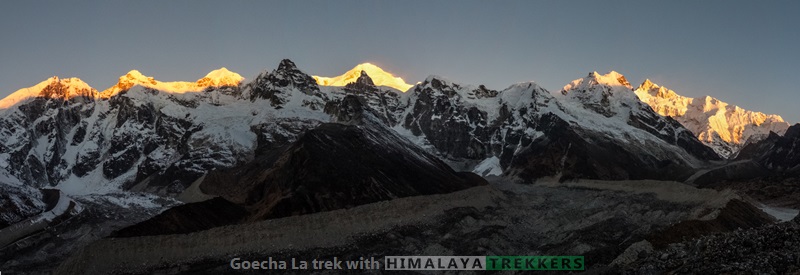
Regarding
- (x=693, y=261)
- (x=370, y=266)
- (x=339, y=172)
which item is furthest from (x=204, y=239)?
(x=693, y=261)

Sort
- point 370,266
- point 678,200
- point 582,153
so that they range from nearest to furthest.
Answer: point 370,266 < point 678,200 < point 582,153

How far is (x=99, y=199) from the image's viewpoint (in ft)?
443

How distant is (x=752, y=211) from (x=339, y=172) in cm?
6038

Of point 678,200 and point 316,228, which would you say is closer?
point 316,228

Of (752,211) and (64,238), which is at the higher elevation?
(752,211)

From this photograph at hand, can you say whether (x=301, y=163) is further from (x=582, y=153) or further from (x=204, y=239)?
(x=582, y=153)

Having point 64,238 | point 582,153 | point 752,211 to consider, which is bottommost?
point 64,238

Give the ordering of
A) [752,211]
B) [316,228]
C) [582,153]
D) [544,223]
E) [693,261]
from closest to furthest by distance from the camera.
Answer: [693,261] → [752,211] → [316,228] → [544,223] → [582,153]

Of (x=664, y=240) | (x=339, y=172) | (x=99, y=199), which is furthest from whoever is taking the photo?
(x=99, y=199)

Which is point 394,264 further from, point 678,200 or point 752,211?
point 678,200

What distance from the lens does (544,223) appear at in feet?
295

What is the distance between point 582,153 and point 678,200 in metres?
96.2

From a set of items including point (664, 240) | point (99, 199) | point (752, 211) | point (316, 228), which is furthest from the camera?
point (99, 199)

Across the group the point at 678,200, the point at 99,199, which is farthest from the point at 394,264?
the point at 99,199
